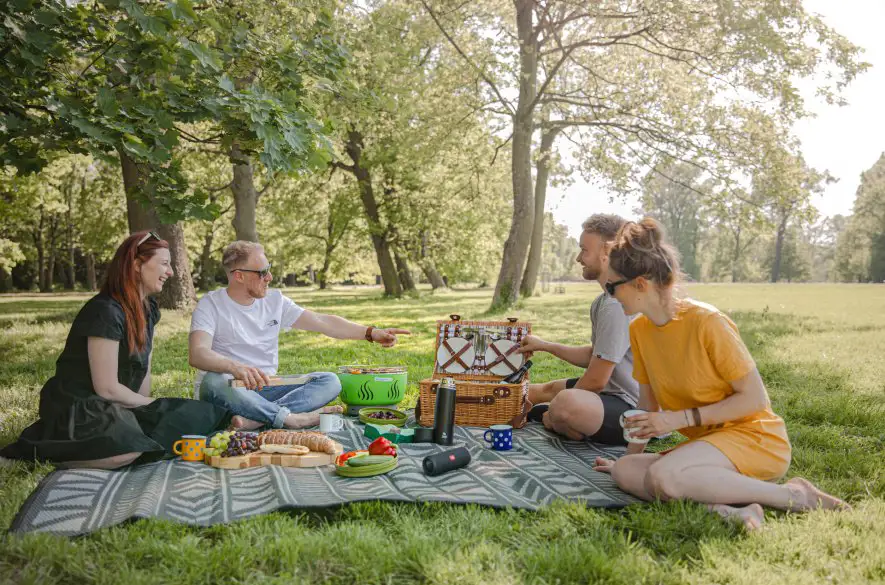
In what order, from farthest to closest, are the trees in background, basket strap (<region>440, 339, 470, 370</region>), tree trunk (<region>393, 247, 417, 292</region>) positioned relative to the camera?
the trees in background, tree trunk (<region>393, 247, 417, 292</region>), basket strap (<region>440, 339, 470, 370</region>)

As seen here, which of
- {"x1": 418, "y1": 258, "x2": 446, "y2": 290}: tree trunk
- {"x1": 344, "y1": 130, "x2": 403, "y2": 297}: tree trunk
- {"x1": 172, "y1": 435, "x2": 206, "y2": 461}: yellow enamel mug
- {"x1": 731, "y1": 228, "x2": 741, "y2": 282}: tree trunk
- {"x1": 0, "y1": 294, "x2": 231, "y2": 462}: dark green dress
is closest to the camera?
{"x1": 0, "y1": 294, "x2": 231, "y2": 462}: dark green dress

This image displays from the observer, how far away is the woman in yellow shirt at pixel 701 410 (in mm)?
3061

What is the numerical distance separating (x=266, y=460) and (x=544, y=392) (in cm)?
249

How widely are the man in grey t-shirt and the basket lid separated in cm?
64

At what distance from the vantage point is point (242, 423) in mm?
4699

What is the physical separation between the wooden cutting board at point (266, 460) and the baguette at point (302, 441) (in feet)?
0.25

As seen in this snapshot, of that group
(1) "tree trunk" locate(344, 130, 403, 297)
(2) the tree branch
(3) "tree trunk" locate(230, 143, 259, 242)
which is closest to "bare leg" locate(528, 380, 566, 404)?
(3) "tree trunk" locate(230, 143, 259, 242)

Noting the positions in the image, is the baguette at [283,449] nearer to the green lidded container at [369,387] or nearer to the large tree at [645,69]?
the green lidded container at [369,387]

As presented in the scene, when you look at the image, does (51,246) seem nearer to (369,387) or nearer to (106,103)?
(106,103)

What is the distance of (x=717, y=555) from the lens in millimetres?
2615

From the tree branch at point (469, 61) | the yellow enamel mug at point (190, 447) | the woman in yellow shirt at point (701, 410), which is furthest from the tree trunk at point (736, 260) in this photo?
the yellow enamel mug at point (190, 447)

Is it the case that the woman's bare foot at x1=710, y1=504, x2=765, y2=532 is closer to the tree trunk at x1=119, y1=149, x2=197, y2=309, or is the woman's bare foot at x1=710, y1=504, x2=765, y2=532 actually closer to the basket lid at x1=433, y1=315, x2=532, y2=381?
the basket lid at x1=433, y1=315, x2=532, y2=381

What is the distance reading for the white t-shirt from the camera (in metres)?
4.77

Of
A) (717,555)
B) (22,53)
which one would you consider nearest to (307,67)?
(22,53)
